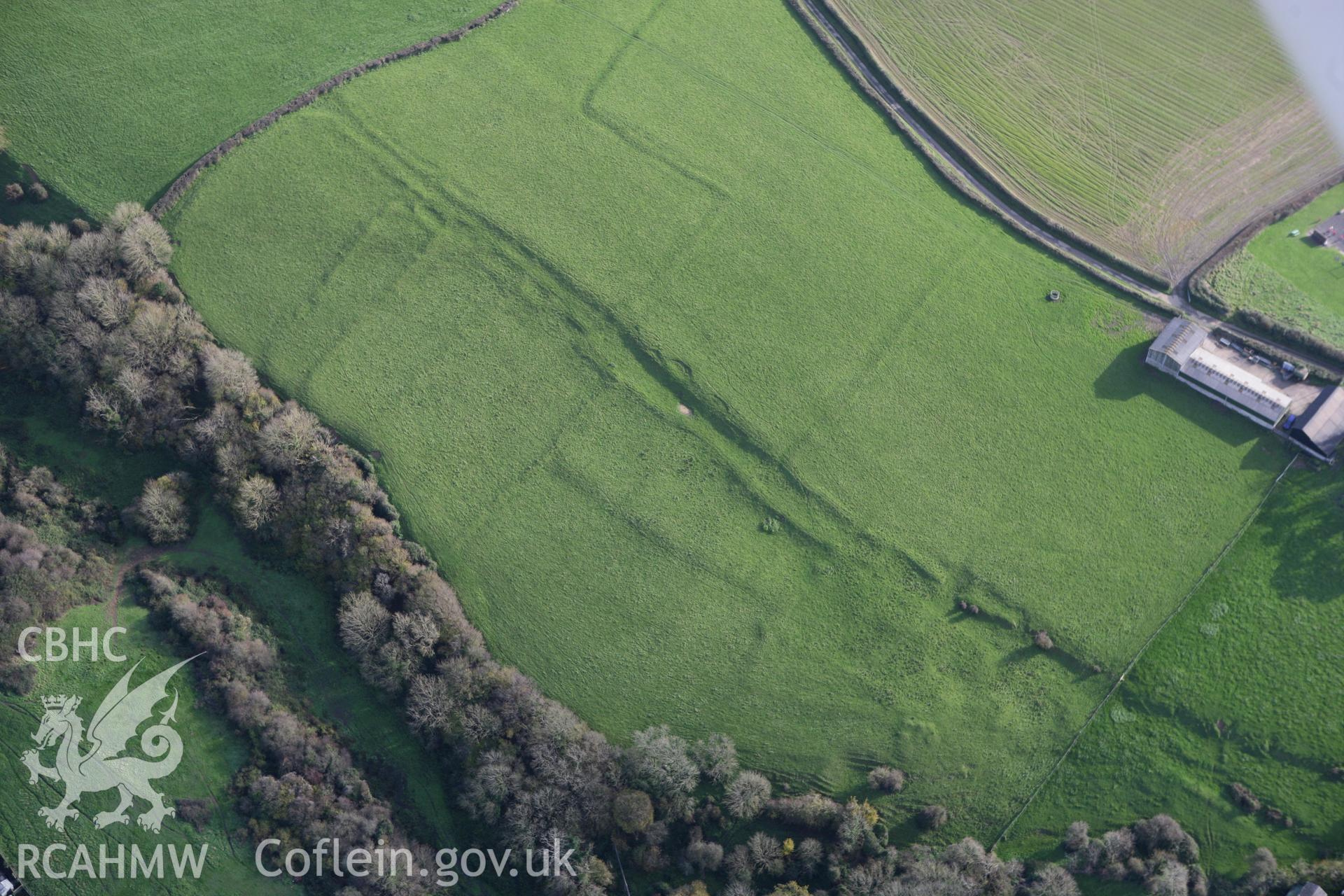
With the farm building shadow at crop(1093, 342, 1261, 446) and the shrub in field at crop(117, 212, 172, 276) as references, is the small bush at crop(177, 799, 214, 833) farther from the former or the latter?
the farm building shadow at crop(1093, 342, 1261, 446)

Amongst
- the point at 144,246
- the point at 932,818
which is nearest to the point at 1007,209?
the point at 932,818

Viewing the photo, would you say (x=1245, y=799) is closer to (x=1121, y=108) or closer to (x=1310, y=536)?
(x=1310, y=536)

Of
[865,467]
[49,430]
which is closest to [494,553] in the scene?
[865,467]

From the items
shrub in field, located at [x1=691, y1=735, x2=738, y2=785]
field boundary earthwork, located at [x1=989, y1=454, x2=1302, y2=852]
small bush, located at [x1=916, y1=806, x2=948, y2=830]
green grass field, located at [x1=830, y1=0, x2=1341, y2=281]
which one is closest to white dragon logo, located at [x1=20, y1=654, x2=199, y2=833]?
shrub in field, located at [x1=691, y1=735, x2=738, y2=785]

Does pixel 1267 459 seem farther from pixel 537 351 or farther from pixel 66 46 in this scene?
pixel 66 46

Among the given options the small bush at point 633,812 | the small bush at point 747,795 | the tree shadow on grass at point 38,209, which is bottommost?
the small bush at point 633,812

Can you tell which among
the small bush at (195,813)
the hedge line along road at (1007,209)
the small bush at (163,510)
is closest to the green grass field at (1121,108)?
the hedge line along road at (1007,209)

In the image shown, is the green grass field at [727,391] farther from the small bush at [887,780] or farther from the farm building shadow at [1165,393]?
the small bush at [887,780]
